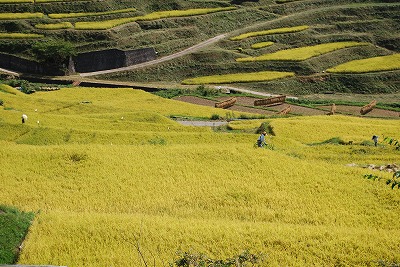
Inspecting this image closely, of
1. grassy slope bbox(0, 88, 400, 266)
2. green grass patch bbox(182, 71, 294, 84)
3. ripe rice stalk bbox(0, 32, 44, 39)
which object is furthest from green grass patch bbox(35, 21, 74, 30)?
grassy slope bbox(0, 88, 400, 266)

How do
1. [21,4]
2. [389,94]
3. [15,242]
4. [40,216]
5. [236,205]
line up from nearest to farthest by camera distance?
[15,242]
[40,216]
[236,205]
[389,94]
[21,4]

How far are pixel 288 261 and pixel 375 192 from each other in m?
7.98

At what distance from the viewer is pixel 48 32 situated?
266ft

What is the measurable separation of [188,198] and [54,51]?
56121mm

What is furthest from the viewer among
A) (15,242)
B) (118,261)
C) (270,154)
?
(270,154)

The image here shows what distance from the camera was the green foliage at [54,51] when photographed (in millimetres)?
73250

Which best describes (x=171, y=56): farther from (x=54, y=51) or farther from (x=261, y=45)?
(x=54, y=51)

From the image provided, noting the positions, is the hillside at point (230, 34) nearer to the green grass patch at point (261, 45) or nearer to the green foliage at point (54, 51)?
the green grass patch at point (261, 45)

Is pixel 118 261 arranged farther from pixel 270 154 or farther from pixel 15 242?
pixel 270 154

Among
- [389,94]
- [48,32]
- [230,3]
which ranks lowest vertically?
[389,94]

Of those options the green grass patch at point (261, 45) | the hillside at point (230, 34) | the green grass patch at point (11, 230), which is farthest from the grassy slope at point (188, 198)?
the green grass patch at point (261, 45)

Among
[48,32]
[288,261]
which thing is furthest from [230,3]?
[288,261]

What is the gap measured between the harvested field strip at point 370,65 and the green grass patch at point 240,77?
320 inches

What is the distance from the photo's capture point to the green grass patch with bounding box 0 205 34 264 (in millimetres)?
17156
